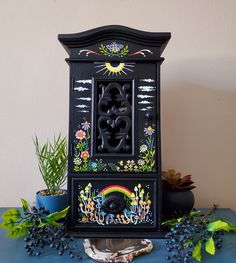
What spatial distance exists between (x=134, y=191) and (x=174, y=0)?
85 centimetres

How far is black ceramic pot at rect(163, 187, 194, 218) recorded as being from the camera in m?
0.82

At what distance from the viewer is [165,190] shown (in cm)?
85

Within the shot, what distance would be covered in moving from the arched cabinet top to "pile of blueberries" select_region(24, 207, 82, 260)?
1.65ft

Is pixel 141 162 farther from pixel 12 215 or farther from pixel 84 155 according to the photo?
pixel 12 215

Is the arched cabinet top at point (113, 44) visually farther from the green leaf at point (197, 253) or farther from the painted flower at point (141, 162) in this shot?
the green leaf at point (197, 253)

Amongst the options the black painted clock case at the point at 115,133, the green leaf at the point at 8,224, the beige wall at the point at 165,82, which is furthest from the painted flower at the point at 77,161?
the beige wall at the point at 165,82

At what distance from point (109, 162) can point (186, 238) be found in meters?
0.30

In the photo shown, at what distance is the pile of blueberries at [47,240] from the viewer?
25.4 inches

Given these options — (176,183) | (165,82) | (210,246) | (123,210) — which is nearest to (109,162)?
(123,210)

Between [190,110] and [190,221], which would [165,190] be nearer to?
[190,221]

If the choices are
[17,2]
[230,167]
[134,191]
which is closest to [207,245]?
[134,191]

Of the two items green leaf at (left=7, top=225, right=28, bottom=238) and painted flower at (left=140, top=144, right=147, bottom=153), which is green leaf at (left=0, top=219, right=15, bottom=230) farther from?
painted flower at (left=140, top=144, right=147, bottom=153)

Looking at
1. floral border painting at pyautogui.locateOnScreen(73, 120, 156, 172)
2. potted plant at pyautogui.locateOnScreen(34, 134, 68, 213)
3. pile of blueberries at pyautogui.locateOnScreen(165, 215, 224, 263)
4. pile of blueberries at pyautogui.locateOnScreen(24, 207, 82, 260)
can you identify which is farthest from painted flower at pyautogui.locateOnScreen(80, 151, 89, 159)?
pile of blueberries at pyautogui.locateOnScreen(165, 215, 224, 263)

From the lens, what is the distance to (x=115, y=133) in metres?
0.81
